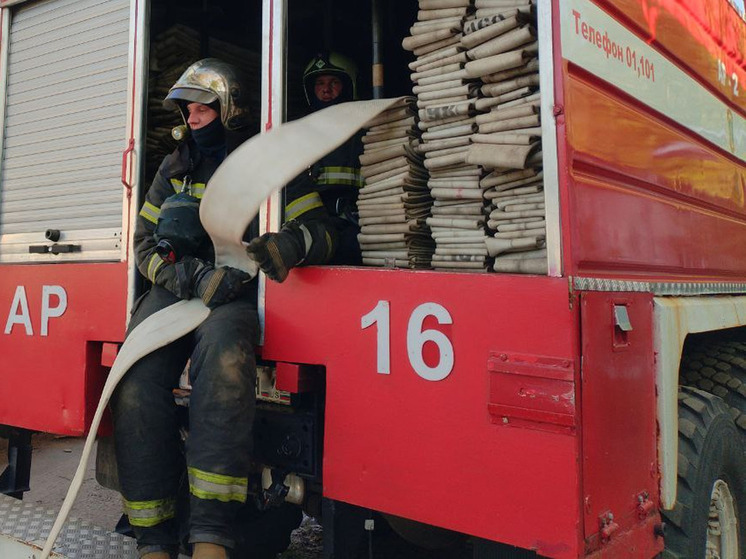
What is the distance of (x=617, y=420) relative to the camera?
196cm

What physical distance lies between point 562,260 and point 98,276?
2141 mm

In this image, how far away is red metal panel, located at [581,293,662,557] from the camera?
1.82m

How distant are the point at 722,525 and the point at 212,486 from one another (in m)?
2.15

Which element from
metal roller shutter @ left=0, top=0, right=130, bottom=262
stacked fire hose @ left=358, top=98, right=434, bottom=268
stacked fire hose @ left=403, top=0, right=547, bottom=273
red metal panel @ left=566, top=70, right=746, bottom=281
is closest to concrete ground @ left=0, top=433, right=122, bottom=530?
metal roller shutter @ left=0, top=0, right=130, bottom=262

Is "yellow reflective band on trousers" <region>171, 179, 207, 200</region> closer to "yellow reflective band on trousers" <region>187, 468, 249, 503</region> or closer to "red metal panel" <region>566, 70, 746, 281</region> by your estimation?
"yellow reflective band on trousers" <region>187, 468, 249, 503</region>

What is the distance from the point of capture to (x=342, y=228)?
2936 millimetres

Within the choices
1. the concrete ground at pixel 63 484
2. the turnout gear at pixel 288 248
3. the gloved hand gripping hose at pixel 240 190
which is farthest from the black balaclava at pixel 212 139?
the concrete ground at pixel 63 484

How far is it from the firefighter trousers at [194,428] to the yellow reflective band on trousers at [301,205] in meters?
0.41

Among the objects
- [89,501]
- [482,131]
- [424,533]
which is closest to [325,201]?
[482,131]

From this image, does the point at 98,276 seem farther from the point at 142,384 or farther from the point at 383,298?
the point at 383,298

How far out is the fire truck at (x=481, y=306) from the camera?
A: 1861 mm

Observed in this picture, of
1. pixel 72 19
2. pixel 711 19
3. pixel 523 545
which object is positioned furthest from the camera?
pixel 711 19

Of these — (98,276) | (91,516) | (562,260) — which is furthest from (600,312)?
(91,516)

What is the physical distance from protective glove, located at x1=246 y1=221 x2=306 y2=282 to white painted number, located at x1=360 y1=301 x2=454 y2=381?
354 millimetres
